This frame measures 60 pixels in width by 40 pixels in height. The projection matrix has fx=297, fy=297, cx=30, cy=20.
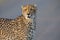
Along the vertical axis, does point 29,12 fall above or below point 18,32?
above

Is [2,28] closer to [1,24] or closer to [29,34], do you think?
[1,24]

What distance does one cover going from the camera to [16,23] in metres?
3.85

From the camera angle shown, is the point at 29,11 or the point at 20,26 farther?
the point at 20,26

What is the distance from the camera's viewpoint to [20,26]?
3.86 m

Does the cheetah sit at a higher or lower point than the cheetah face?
lower

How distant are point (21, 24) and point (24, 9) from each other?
Answer: 21 cm

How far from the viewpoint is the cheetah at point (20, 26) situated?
376 cm

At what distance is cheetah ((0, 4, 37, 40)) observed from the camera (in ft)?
12.3

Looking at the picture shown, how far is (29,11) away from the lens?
370cm

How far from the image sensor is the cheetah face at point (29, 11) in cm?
370

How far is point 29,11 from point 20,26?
10.9 inches

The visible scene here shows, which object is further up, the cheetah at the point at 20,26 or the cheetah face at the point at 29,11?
the cheetah face at the point at 29,11

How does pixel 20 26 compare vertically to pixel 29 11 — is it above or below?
below

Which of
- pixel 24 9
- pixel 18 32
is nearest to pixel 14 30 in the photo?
pixel 18 32
